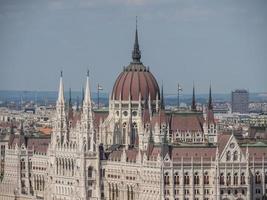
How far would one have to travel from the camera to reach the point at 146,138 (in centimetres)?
17012

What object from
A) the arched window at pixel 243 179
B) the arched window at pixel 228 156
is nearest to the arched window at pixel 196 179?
the arched window at pixel 228 156

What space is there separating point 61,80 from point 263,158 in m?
32.3

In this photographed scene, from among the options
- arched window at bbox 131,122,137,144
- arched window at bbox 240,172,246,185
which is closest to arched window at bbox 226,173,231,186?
arched window at bbox 240,172,246,185

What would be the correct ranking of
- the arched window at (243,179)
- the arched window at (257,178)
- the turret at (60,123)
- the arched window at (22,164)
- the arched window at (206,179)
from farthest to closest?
the arched window at (22,164) → the turret at (60,123) → the arched window at (257,178) → the arched window at (243,179) → the arched window at (206,179)

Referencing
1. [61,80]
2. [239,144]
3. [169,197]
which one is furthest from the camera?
[61,80]

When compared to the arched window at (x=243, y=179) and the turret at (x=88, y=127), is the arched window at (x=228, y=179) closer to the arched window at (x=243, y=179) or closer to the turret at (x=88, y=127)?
the arched window at (x=243, y=179)

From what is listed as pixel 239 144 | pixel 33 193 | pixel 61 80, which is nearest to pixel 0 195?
pixel 33 193

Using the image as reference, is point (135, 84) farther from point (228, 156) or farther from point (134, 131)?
point (228, 156)

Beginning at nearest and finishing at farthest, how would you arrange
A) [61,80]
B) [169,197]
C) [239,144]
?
[169,197], [239,144], [61,80]

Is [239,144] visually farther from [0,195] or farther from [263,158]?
[0,195]

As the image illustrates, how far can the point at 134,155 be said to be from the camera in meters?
165

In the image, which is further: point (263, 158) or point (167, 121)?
point (167, 121)

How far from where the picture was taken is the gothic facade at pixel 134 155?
156875 millimetres

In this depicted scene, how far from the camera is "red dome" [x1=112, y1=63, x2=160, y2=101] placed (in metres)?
182
